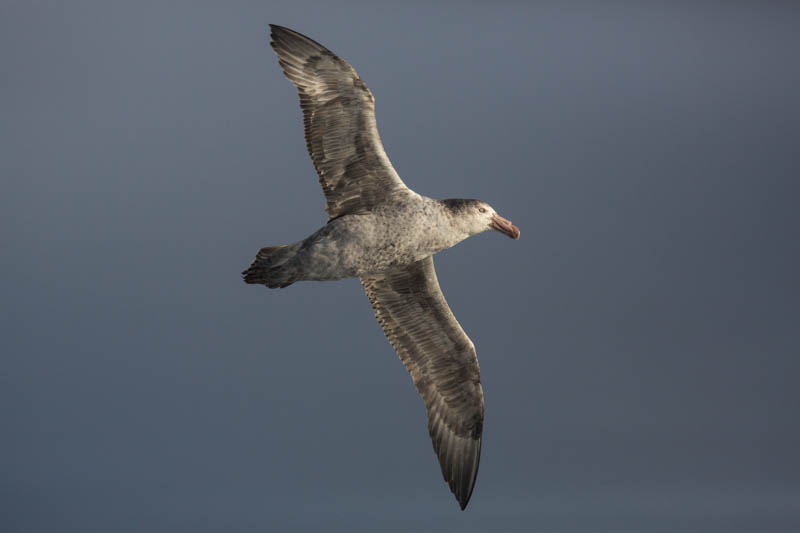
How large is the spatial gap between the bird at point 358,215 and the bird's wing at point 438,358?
0.02 meters

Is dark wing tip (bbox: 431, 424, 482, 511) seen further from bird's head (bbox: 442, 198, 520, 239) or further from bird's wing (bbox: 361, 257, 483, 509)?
bird's head (bbox: 442, 198, 520, 239)

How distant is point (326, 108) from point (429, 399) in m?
3.96

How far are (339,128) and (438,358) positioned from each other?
3224 mm

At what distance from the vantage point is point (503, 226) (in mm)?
11711

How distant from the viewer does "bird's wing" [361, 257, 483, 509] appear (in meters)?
12.2

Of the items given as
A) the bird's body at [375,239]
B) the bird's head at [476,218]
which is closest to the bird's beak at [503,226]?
the bird's head at [476,218]

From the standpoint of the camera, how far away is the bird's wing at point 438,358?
12.2 meters

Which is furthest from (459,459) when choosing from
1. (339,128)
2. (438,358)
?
(339,128)

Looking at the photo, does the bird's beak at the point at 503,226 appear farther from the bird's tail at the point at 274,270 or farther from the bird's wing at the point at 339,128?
the bird's tail at the point at 274,270

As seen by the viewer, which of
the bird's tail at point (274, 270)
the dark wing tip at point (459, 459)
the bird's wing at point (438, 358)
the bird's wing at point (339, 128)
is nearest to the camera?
the bird's tail at point (274, 270)

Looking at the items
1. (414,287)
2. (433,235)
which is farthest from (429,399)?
(433,235)

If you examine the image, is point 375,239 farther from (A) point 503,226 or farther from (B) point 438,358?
(B) point 438,358

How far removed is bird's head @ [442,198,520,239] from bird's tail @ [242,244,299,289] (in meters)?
1.87

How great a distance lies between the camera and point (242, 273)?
36.2 ft
